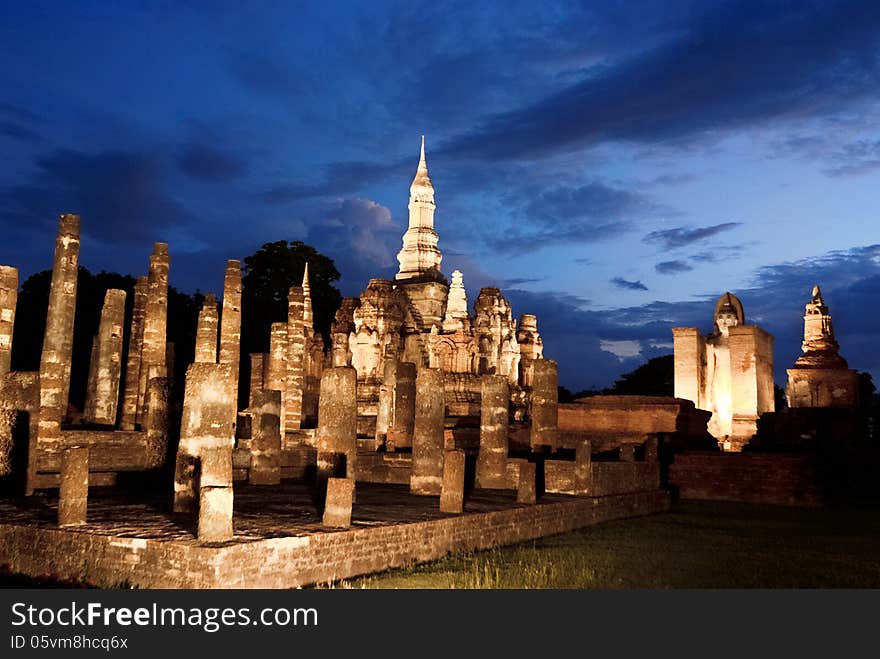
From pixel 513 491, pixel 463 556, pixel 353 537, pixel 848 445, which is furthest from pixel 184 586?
pixel 848 445

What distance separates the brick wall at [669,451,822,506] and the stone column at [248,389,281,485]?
9.58 meters

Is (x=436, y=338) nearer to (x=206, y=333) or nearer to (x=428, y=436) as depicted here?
(x=206, y=333)

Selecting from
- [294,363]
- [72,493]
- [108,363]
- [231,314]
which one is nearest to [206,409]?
[72,493]

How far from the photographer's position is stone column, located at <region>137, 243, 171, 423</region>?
23.3 metres

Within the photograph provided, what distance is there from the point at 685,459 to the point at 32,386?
14.4 m

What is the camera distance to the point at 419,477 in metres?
16.3

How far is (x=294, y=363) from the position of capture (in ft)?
95.3

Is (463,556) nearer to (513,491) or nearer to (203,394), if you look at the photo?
(203,394)

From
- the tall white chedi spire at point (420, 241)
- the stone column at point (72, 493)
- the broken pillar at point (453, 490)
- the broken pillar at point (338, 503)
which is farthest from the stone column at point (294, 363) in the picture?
the tall white chedi spire at point (420, 241)

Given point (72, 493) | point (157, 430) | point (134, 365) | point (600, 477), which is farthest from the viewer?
point (134, 365)

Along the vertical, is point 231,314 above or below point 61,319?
above

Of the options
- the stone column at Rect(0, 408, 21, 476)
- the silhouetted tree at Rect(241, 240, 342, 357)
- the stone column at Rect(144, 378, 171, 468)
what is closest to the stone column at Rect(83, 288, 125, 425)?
the stone column at Rect(144, 378, 171, 468)

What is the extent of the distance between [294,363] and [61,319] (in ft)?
31.4

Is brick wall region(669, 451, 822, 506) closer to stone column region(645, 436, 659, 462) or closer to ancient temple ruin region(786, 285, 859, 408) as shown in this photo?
stone column region(645, 436, 659, 462)
